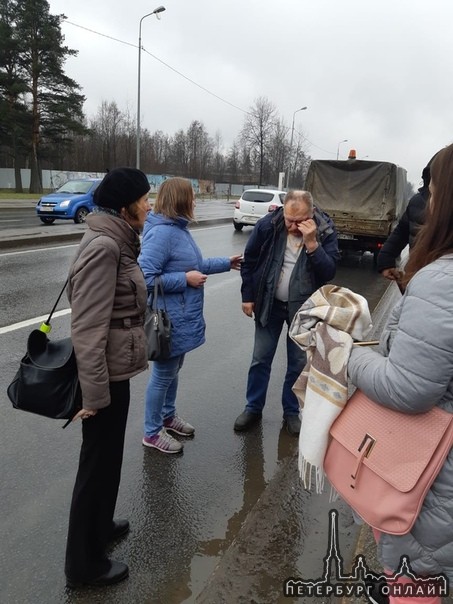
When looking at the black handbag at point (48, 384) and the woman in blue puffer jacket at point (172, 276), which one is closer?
the black handbag at point (48, 384)

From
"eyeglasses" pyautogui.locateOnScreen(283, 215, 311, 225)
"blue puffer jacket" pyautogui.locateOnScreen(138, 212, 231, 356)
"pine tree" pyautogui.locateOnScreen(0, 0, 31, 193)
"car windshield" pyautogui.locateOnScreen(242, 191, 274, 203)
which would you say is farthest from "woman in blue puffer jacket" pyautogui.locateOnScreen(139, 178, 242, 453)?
"pine tree" pyautogui.locateOnScreen(0, 0, 31, 193)

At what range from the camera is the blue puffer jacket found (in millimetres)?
2865

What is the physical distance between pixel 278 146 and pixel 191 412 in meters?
62.7

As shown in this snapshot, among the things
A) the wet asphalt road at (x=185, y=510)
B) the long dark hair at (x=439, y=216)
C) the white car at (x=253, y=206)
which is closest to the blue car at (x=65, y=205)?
the white car at (x=253, y=206)

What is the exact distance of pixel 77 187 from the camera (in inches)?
706

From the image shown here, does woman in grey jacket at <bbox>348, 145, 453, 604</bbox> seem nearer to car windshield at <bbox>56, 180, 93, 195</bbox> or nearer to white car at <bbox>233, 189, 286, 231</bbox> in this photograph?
white car at <bbox>233, 189, 286, 231</bbox>

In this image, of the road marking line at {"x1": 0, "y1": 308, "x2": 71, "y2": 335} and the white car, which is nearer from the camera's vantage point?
the road marking line at {"x1": 0, "y1": 308, "x2": 71, "y2": 335}

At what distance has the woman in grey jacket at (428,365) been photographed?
4.17ft

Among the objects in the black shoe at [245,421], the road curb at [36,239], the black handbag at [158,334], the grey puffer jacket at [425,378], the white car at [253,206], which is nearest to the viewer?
the grey puffer jacket at [425,378]

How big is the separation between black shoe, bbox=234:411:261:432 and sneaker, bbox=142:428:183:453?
538mm

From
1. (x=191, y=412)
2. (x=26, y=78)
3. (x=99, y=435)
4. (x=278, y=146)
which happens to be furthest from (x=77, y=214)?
(x=278, y=146)

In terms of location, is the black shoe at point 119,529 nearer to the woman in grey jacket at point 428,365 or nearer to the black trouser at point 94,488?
the black trouser at point 94,488

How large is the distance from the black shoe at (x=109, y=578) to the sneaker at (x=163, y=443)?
104 centimetres

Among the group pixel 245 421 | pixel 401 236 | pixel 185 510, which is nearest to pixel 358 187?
pixel 401 236
